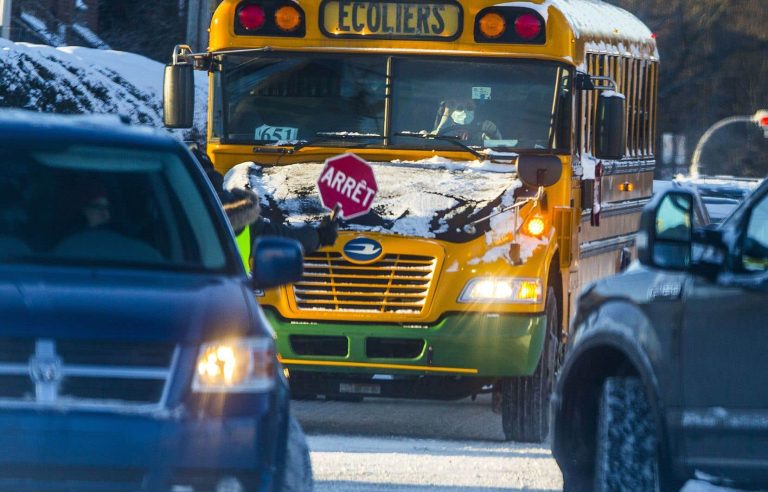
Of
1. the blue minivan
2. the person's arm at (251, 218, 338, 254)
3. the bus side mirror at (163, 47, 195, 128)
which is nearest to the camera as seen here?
the blue minivan

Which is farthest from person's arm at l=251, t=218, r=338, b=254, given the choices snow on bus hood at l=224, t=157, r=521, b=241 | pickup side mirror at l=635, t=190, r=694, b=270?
pickup side mirror at l=635, t=190, r=694, b=270

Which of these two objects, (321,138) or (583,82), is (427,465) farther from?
(583,82)

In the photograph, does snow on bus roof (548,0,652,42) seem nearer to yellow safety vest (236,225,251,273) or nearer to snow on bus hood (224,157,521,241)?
snow on bus hood (224,157,521,241)

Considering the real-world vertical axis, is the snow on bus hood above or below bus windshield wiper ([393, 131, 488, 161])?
below

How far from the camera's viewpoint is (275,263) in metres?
6.40

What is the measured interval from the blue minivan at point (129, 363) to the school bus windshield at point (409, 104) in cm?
541

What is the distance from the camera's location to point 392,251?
35.8 feet

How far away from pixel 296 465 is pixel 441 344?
4.95 m

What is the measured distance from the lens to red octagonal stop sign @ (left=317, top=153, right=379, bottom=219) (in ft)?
35.9

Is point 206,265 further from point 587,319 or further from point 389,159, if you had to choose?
point 389,159

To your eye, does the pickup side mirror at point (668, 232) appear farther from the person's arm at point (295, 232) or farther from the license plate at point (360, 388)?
the license plate at point (360, 388)

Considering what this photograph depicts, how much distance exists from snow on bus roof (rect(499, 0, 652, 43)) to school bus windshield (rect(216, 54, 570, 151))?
0.41 metres

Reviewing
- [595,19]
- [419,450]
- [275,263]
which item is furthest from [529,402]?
[275,263]

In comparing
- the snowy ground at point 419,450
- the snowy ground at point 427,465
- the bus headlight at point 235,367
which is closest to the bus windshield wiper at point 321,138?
the snowy ground at point 419,450
